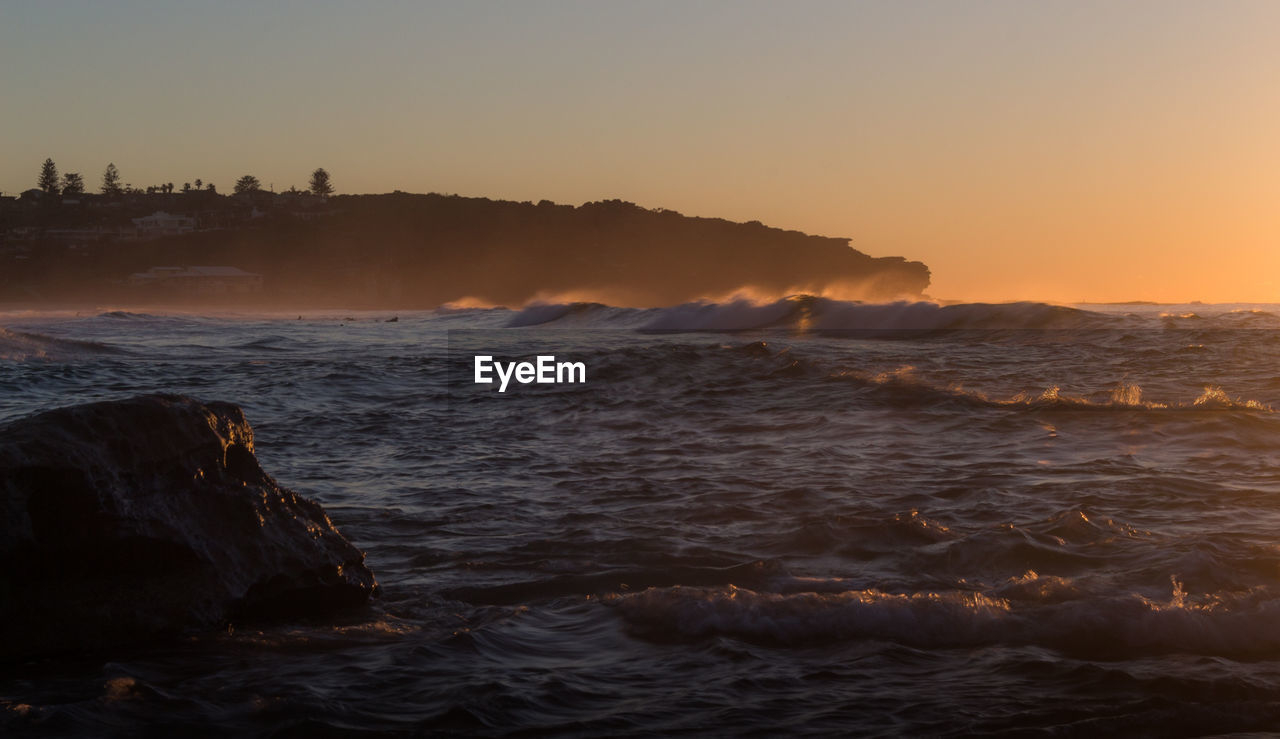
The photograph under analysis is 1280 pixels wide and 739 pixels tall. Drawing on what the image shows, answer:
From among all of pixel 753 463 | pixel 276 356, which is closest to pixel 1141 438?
pixel 753 463

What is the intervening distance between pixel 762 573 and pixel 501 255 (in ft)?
467

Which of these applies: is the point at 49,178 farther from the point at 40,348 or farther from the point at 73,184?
the point at 40,348

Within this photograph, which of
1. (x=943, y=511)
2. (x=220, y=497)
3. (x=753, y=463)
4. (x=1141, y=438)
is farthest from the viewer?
(x=1141, y=438)

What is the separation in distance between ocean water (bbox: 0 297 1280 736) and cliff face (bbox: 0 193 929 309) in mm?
115156

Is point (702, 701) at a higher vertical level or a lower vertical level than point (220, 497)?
lower

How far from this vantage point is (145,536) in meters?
4.77

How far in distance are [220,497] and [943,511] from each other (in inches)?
177

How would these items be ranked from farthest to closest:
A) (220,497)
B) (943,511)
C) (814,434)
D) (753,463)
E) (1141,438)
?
(814,434)
(1141,438)
(753,463)
(943,511)
(220,497)

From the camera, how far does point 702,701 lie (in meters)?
4.06

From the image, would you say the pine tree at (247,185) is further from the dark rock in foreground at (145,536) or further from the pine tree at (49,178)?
the dark rock in foreground at (145,536)

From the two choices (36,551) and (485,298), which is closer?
(36,551)

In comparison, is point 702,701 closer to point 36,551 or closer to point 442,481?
point 36,551

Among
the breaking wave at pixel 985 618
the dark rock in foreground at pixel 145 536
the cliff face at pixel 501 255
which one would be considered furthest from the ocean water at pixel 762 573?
the cliff face at pixel 501 255

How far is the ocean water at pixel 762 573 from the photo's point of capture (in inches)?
157
